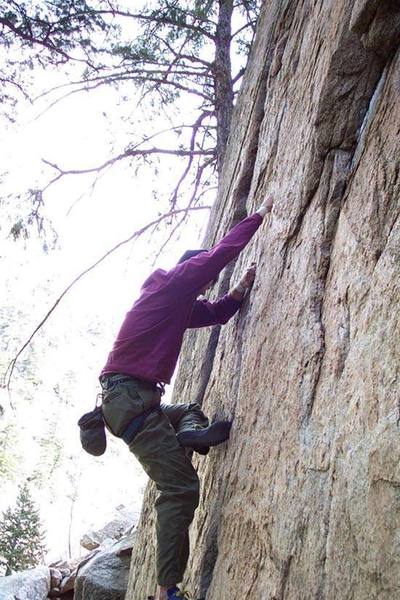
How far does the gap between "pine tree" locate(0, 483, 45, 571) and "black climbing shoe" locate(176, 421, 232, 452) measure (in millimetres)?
11018

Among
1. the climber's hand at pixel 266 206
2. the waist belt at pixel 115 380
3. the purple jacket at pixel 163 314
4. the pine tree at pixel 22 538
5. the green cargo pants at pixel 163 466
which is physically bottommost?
the pine tree at pixel 22 538

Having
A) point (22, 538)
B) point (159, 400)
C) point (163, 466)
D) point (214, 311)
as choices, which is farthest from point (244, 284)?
point (22, 538)

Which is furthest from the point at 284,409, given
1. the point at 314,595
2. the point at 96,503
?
the point at 96,503

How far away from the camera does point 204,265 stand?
4086 millimetres

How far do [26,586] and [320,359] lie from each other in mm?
7740

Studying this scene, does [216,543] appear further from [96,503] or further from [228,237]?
[96,503]

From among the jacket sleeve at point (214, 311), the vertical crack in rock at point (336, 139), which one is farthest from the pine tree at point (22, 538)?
the vertical crack in rock at point (336, 139)

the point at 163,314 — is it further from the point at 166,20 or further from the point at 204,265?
the point at 166,20

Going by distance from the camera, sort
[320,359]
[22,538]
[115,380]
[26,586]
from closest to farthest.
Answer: [320,359], [115,380], [26,586], [22,538]

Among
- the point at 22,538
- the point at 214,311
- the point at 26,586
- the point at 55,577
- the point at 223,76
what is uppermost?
the point at 223,76

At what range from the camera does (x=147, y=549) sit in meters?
5.26

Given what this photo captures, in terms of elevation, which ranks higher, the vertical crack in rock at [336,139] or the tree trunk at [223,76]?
the tree trunk at [223,76]

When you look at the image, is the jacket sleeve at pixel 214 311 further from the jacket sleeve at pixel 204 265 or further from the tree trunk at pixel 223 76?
the tree trunk at pixel 223 76

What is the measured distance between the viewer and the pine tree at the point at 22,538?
12.8 m
